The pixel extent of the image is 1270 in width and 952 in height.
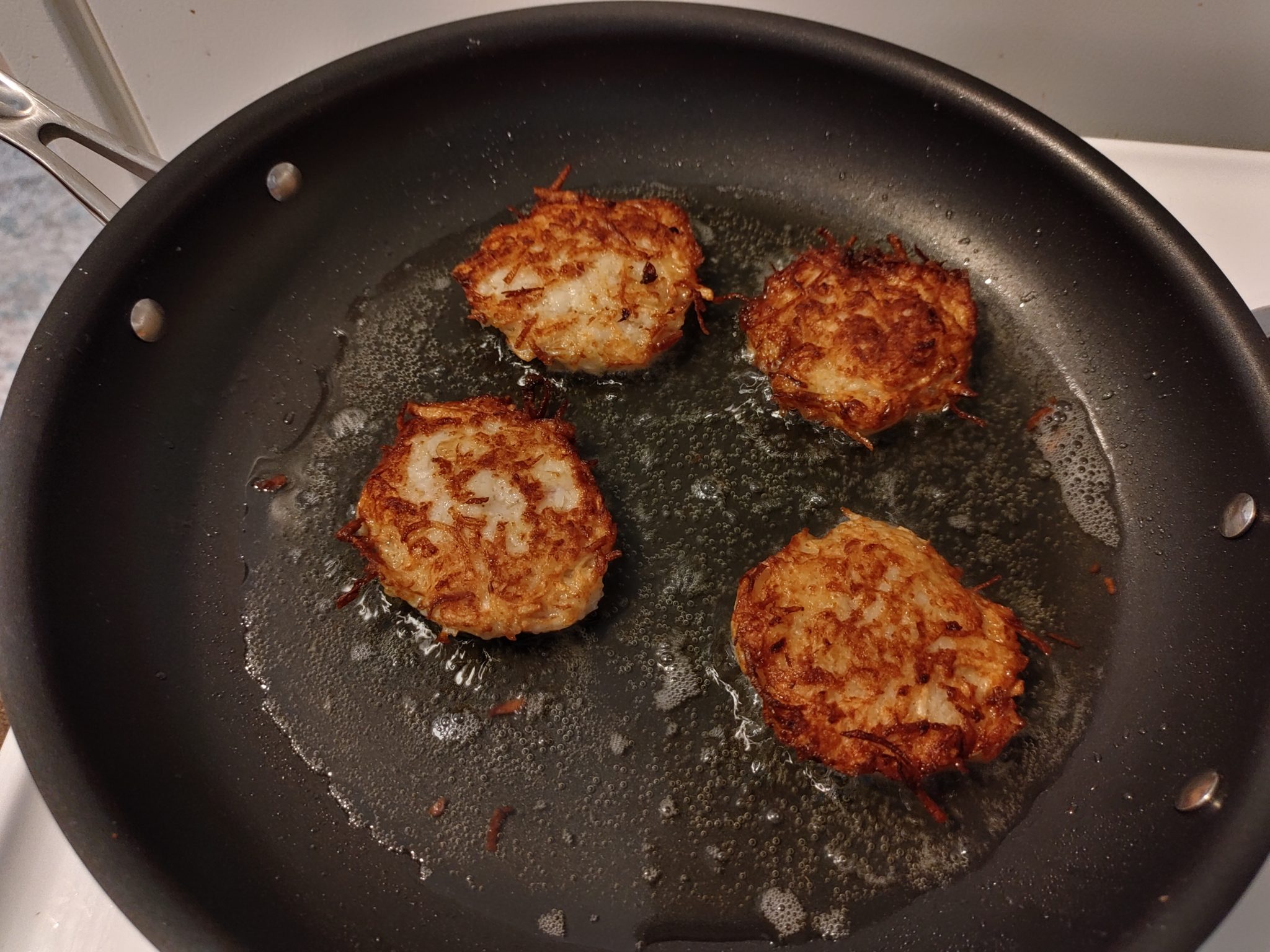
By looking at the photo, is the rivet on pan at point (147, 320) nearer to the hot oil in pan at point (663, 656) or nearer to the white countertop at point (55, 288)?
the hot oil in pan at point (663, 656)

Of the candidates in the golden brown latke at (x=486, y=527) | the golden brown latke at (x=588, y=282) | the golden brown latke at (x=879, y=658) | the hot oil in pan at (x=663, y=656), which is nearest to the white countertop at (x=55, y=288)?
the hot oil in pan at (x=663, y=656)

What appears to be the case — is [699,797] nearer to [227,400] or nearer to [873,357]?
[873,357]

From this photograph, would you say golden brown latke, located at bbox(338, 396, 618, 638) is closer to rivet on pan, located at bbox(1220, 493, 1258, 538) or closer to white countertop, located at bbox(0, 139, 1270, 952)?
white countertop, located at bbox(0, 139, 1270, 952)

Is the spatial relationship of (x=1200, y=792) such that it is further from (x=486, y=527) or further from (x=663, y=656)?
(x=486, y=527)

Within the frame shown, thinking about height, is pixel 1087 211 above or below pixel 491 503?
above

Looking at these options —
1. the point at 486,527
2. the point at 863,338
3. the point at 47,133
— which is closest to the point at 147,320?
the point at 47,133

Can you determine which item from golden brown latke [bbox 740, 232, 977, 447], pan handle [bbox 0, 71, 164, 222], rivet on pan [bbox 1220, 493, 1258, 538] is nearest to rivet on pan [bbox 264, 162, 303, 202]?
pan handle [bbox 0, 71, 164, 222]

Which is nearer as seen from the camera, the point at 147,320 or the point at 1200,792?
the point at 1200,792

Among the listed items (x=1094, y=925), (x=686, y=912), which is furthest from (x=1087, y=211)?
(x=686, y=912)
